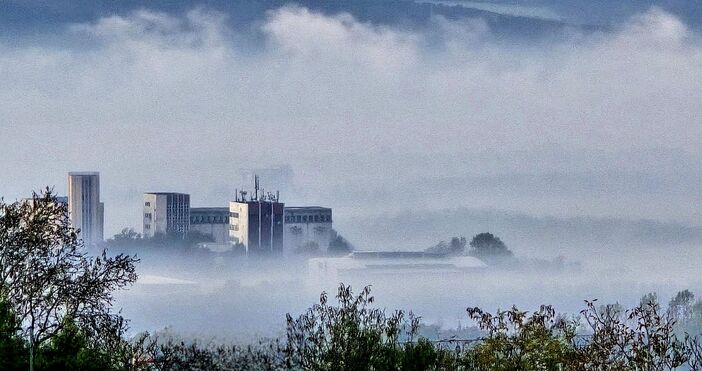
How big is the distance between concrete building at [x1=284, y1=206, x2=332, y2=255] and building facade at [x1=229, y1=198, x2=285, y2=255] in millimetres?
427

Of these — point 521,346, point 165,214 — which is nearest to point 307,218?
point 165,214

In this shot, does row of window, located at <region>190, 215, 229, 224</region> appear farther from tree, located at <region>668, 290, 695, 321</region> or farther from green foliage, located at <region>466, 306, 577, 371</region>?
green foliage, located at <region>466, 306, 577, 371</region>

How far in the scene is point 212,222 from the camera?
28172mm

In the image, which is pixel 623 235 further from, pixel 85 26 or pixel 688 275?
pixel 85 26

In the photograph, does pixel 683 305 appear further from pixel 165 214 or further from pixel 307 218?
pixel 165 214

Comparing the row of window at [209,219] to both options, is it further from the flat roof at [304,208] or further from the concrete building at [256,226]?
the flat roof at [304,208]

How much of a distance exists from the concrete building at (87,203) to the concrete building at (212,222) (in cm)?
267

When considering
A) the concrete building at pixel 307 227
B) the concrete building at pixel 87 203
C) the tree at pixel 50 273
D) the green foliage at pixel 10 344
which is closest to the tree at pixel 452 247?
the concrete building at pixel 307 227

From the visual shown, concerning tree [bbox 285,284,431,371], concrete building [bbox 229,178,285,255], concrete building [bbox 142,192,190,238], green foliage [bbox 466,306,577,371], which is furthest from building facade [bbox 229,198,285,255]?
green foliage [bbox 466,306,577,371]

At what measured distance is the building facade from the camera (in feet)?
90.0

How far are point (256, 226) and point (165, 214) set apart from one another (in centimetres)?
209

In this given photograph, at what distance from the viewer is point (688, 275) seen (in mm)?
28531

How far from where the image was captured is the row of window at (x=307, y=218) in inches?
1132

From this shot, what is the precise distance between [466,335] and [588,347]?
2061 cm
